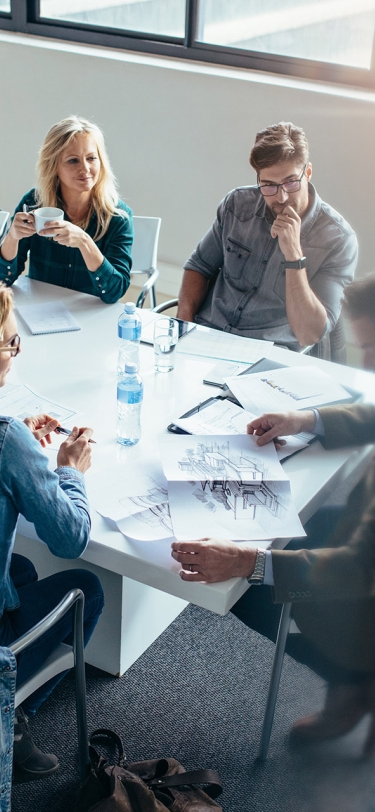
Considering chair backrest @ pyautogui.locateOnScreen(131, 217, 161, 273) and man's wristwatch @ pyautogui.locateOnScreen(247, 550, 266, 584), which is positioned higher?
chair backrest @ pyautogui.locateOnScreen(131, 217, 161, 273)

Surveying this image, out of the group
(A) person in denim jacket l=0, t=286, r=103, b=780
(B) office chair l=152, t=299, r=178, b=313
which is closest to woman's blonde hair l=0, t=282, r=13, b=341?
(A) person in denim jacket l=0, t=286, r=103, b=780

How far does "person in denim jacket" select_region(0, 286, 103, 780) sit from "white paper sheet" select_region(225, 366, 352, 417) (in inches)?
17.8

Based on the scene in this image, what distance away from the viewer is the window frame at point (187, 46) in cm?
333

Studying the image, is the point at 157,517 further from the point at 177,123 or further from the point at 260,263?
the point at 177,123

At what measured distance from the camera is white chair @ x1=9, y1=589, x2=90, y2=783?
49.0 inches

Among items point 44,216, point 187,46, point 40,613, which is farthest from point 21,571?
point 187,46

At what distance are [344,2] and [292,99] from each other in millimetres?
451

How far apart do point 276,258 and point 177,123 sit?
1531 millimetres

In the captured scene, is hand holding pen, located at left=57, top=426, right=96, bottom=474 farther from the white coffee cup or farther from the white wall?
the white wall

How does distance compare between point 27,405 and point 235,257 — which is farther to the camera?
point 235,257

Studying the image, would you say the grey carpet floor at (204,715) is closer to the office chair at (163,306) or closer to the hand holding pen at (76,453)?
the hand holding pen at (76,453)

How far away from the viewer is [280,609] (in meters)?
1.59

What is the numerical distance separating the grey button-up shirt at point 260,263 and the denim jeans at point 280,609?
0.96m

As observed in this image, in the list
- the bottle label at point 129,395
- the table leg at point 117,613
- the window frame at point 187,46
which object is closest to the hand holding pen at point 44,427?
the bottle label at point 129,395
